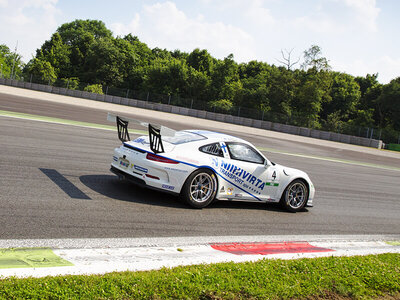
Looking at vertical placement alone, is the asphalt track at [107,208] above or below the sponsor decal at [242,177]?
below

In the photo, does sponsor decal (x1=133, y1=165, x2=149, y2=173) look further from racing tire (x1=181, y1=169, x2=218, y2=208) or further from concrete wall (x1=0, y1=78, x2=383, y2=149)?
concrete wall (x1=0, y1=78, x2=383, y2=149)

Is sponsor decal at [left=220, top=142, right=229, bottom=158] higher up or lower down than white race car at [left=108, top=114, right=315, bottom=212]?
higher up

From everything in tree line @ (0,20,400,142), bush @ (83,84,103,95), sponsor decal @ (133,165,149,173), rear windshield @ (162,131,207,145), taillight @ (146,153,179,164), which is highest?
tree line @ (0,20,400,142)

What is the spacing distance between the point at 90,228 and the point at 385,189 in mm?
12078

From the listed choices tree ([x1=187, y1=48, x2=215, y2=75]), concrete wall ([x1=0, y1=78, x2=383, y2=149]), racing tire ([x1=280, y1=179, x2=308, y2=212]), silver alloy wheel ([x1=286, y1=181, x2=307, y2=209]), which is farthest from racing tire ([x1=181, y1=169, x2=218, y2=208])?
tree ([x1=187, y1=48, x2=215, y2=75])

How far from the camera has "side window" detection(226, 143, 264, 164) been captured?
321 inches

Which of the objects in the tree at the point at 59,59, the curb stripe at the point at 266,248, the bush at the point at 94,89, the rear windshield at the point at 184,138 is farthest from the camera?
the tree at the point at 59,59

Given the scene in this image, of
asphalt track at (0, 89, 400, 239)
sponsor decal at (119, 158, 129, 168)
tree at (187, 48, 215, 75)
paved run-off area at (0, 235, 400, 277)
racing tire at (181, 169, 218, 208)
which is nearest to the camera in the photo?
paved run-off area at (0, 235, 400, 277)

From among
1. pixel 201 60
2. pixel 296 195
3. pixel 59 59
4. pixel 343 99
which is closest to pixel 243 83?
pixel 201 60

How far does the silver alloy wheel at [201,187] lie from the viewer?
296 inches

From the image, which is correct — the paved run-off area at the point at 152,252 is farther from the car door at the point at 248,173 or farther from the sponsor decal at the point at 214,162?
the sponsor decal at the point at 214,162

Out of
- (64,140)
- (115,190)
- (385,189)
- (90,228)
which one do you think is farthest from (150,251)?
(385,189)

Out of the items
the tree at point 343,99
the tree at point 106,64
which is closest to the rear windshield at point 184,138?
the tree at point 343,99

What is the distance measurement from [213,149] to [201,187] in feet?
2.53
